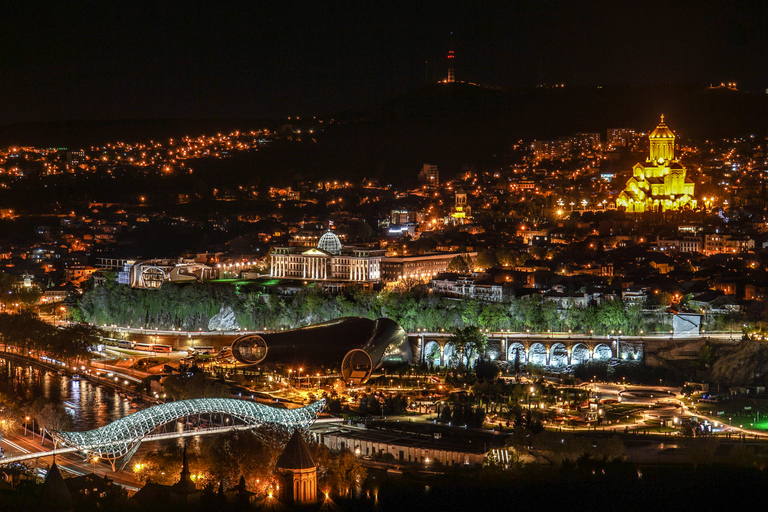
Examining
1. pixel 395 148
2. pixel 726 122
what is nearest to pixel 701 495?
pixel 726 122

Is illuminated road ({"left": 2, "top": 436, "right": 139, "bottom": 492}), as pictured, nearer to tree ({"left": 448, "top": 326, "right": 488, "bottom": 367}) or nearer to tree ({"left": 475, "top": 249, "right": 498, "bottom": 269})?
tree ({"left": 448, "top": 326, "right": 488, "bottom": 367})

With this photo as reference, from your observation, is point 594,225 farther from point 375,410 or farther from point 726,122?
point 726,122

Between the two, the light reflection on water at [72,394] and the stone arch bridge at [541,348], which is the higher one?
the stone arch bridge at [541,348]

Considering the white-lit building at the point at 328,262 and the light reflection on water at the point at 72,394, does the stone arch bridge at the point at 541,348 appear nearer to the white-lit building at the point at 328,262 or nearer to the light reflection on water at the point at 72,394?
the light reflection on water at the point at 72,394

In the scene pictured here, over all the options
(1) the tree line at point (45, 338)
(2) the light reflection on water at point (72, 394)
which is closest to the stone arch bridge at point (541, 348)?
(2) the light reflection on water at point (72, 394)

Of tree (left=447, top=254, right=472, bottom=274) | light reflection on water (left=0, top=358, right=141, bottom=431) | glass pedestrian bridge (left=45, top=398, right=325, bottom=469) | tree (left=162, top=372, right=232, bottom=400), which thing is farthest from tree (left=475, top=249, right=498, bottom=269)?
glass pedestrian bridge (left=45, top=398, right=325, bottom=469)

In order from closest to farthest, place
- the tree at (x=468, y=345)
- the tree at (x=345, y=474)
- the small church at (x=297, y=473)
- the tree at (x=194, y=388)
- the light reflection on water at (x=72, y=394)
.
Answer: the small church at (x=297, y=473) → the tree at (x=345, y=474) → the light reflection on water at (x=72, y=394) → the tree at (x=194, y=388) → the tree at (x=468, y=345)

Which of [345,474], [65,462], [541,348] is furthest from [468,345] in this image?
[345,474]
